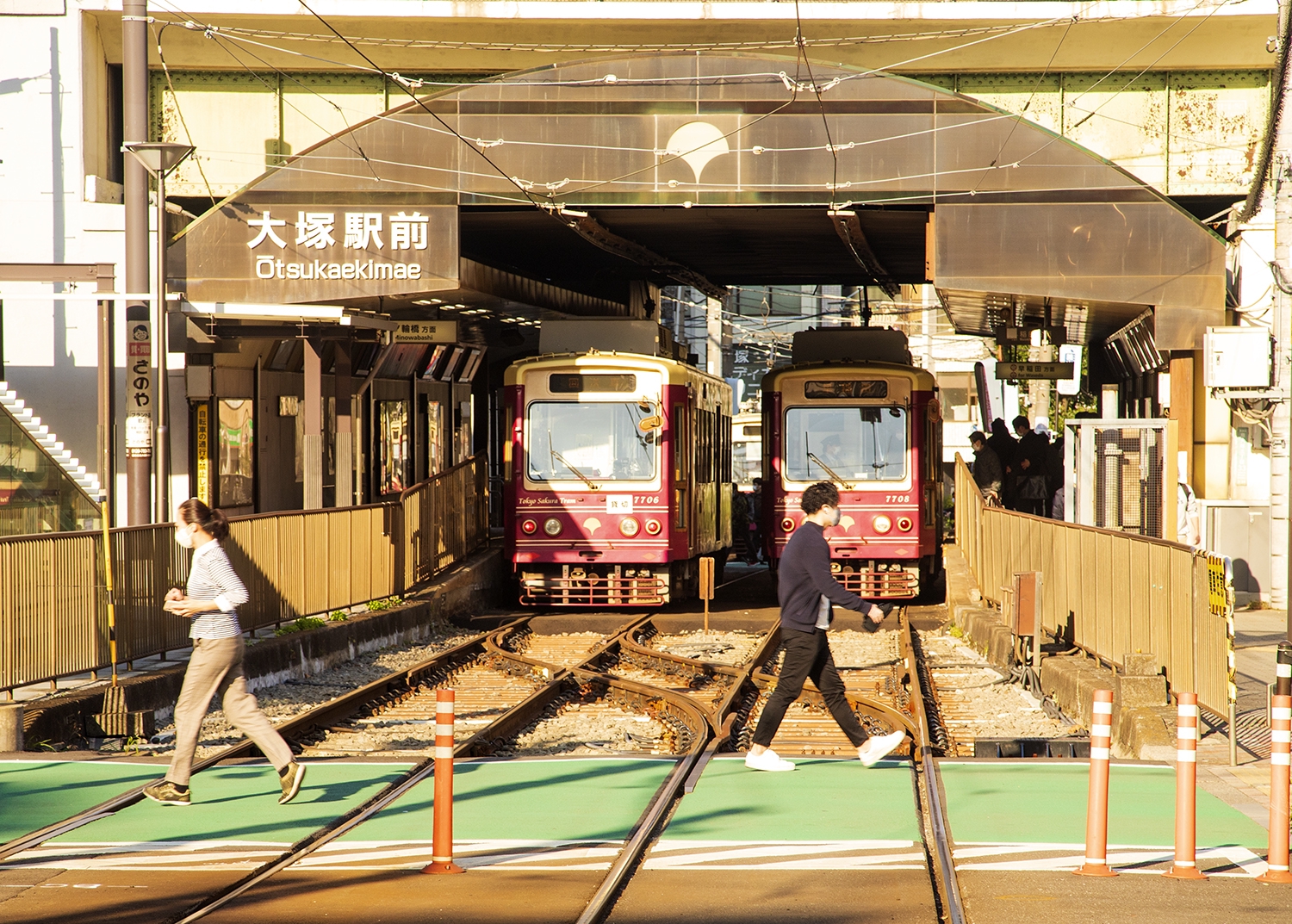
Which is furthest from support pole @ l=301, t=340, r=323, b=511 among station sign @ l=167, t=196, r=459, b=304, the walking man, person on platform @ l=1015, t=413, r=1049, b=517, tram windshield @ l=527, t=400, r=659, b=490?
the walking man

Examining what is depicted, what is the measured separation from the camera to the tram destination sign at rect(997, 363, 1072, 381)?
22891mm

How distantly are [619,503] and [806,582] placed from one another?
10.8 meters

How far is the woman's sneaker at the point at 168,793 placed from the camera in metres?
8.02

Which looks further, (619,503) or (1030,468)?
(1030,468)

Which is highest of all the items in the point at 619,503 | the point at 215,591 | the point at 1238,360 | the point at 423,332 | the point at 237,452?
the point at 423,332

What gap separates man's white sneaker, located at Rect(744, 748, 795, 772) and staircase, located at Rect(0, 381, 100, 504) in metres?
13.5

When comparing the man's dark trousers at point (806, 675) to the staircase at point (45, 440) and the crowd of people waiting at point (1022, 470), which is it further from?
the staircase at point (45, 440)

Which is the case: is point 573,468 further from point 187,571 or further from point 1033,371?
point 1033,371

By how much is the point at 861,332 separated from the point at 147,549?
1238 centimetres

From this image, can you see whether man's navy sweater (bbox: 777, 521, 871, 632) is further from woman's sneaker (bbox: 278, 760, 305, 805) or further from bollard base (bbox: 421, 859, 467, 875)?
bollard base (bbox: 421, 859, 467, 875)

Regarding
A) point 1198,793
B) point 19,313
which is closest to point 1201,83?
point 19,313

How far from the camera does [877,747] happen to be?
9.13 m

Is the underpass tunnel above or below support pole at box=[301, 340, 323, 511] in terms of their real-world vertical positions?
above

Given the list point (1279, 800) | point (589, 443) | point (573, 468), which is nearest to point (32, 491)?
point (573, 468)
